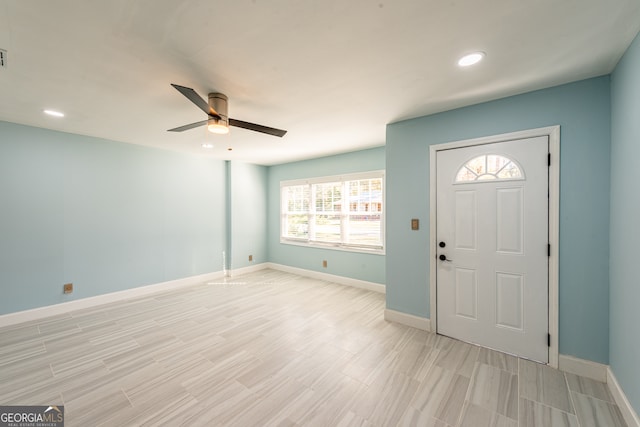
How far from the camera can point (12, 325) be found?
3156mm

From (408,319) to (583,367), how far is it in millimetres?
1555

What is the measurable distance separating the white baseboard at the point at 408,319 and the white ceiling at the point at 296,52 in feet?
8.34

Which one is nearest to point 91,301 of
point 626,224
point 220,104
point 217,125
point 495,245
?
point 217,125

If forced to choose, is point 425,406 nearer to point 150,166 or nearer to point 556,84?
point 556,84

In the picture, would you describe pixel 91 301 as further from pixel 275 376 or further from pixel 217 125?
pixel 217 125

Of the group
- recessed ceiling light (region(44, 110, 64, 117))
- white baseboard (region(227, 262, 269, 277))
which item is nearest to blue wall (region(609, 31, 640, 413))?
recessed ceiling light (region(44, 110, 64, 117))

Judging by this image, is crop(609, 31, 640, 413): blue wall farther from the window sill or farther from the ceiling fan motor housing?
the ceiling fan motor housing

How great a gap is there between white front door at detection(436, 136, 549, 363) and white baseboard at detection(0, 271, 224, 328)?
4.55 m

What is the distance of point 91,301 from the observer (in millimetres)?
3771

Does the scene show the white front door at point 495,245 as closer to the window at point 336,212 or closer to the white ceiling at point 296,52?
the white ceiling at point 296,52

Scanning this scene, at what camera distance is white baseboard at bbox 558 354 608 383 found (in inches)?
83.0

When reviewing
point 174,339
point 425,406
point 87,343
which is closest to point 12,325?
point 87,343

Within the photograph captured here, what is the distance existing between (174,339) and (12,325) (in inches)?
90.0

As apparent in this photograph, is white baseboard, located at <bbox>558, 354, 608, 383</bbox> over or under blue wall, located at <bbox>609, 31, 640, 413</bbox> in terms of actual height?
under
